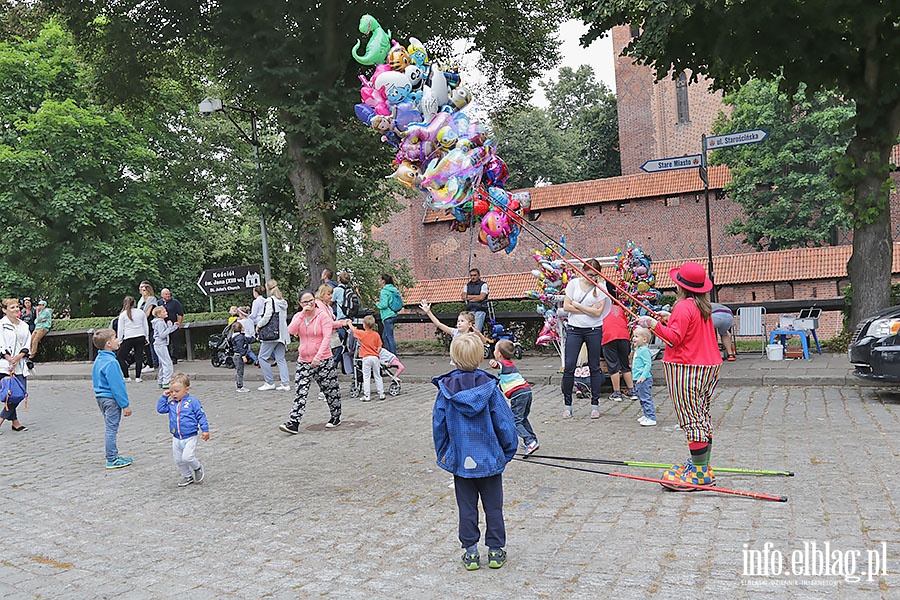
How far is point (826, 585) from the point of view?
4.27 metres

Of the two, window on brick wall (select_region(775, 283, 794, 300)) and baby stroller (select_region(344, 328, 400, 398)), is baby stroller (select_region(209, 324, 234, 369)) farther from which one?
window on brick wall (select_region(775, 283, 794, 300))

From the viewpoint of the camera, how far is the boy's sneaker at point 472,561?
4855 millimetres

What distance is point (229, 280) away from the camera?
785 inches

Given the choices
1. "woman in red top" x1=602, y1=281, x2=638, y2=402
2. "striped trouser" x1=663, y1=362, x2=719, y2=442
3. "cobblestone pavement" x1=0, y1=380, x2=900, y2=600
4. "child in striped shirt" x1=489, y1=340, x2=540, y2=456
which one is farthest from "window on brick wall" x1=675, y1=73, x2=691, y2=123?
"striped trouser" x1=663, y1=362, x2=719, y2=442

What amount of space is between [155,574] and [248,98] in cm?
1492

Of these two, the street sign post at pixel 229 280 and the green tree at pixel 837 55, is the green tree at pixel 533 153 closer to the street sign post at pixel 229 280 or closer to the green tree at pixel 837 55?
the street sign post at pixel 229 280

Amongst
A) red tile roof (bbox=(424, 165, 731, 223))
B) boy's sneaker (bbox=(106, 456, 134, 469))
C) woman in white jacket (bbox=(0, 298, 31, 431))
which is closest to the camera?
boy's sneaker (bbox=(106, 456, 134, 469))

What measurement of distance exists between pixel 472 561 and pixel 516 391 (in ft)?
9.61

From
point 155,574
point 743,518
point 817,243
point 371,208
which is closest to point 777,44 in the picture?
point 371,208

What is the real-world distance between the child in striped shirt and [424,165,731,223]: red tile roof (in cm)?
3557

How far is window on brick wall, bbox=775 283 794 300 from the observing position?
3781 centimetres

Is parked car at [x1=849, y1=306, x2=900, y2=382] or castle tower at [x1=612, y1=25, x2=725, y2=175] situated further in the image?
castle tower at [x1=612, y1=25, x2=725, y2=175]

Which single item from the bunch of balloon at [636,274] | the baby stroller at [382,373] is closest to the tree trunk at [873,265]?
the bunch of balloon at [636,274]

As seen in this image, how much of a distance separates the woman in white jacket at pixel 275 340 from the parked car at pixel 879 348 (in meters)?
8.75
